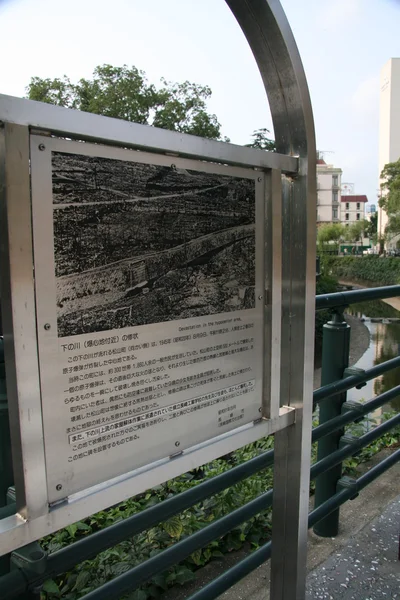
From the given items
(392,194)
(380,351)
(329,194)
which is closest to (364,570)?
(380,351)

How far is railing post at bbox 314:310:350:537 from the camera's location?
2244 mm

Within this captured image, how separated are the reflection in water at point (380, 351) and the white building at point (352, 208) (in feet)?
159

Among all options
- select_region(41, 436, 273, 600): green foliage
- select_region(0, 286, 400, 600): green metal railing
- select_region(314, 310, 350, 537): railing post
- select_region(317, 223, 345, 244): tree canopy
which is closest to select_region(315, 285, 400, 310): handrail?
select_region(0, 286, 400, 600): green metal railing

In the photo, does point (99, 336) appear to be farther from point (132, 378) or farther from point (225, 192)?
point (225, 192)

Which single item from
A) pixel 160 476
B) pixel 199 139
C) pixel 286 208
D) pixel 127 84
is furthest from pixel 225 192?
pixel 127 84

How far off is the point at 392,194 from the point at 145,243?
41654 mm

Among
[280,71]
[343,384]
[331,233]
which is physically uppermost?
[331,233]

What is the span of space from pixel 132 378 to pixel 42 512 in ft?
1.01

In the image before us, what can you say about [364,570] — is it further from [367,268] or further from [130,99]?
[367,268]

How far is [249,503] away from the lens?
171 centimetres

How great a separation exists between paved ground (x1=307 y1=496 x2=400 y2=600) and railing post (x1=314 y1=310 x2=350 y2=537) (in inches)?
5.5

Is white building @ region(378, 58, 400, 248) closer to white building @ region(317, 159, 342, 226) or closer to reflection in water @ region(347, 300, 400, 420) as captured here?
white building @ region(317, 159, 342, 226)

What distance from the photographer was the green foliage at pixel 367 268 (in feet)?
134

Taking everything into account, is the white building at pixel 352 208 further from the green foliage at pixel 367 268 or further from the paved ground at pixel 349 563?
the paved ground at pixel 349 563
